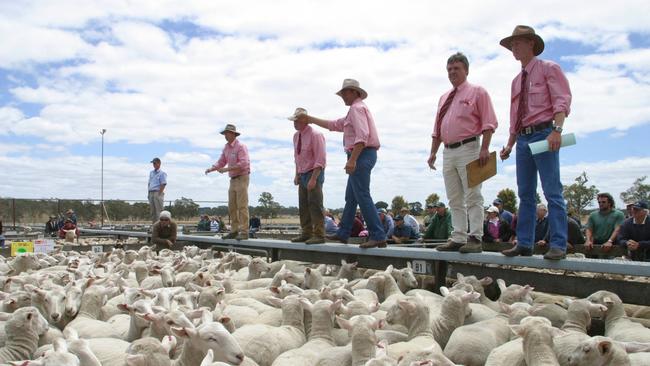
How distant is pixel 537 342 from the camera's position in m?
3.63

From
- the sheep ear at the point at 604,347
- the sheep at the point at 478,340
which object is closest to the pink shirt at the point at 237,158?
the sheep at the point at 478,340

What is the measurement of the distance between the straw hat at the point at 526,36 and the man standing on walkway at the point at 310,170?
3368mm

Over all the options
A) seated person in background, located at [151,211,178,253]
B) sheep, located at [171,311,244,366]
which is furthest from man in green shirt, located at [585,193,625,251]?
seated person in background, located at [151,211,178,253]

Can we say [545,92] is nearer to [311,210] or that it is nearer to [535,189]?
[535,189]

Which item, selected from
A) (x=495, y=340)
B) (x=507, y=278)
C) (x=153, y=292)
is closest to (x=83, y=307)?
(x=153, y=292)

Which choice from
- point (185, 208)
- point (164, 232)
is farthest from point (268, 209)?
point (164, 232)

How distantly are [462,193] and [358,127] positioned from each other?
164 cm

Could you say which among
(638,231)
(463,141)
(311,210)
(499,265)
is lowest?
(499,265)

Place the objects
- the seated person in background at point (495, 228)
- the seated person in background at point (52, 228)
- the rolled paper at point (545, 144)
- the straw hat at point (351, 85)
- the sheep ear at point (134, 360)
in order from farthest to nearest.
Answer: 1. the seated person in background at point (52, 228)
2. the seated person in background at point (495, 228)
3. the straw hat at point (351, 85)
4. the rolled paper at point (545, 144)
5. the sheep ear at point (134, 360)

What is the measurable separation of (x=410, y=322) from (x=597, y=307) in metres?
1.56

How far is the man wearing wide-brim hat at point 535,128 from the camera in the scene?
5.25m

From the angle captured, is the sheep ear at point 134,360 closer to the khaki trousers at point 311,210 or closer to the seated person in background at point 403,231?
the khaki trousers at point 311,210

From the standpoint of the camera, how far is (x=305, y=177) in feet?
28.1

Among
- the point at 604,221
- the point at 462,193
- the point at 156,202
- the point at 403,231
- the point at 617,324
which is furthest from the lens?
the point at 156,202
